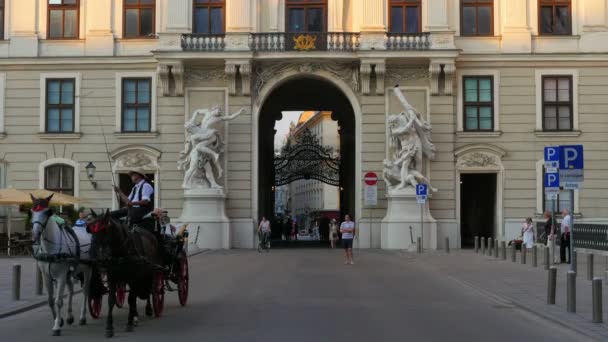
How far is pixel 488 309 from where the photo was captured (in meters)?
15.6

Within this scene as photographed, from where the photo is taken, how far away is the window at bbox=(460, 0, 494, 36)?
37906 millimetres

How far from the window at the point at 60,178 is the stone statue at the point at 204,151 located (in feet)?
18.8

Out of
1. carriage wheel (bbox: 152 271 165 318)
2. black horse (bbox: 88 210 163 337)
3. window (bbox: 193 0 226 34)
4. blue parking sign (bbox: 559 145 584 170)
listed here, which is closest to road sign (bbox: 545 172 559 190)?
blue parking sign (bbox: 559 145 584 170)

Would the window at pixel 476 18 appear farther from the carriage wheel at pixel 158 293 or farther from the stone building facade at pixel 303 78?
the carriage wheel at pixel 158 293

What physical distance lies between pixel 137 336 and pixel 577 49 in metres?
30.5

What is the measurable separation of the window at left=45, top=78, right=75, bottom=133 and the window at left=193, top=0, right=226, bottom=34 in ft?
21.2

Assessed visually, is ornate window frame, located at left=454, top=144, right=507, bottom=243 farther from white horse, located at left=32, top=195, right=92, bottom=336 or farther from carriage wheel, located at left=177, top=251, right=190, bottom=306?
white horse, located at left=32, top=195, right=92, bottom=336

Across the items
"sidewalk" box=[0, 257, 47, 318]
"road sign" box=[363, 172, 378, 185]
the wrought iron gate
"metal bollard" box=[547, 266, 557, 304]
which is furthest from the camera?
the wrought iron gate

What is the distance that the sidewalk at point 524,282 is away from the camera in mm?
14141

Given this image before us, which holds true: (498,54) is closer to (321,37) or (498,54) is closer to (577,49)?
(577,49)

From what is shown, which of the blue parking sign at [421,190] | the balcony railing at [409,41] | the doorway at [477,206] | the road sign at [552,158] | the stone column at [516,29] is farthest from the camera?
the doorway at [477,206]

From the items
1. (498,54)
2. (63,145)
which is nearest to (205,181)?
(63,145)

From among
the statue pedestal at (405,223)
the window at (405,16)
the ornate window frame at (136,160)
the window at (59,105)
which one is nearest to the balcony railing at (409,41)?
the window at (405,16)

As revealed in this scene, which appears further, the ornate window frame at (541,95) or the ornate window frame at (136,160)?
the ornate window frame at (136,160)
